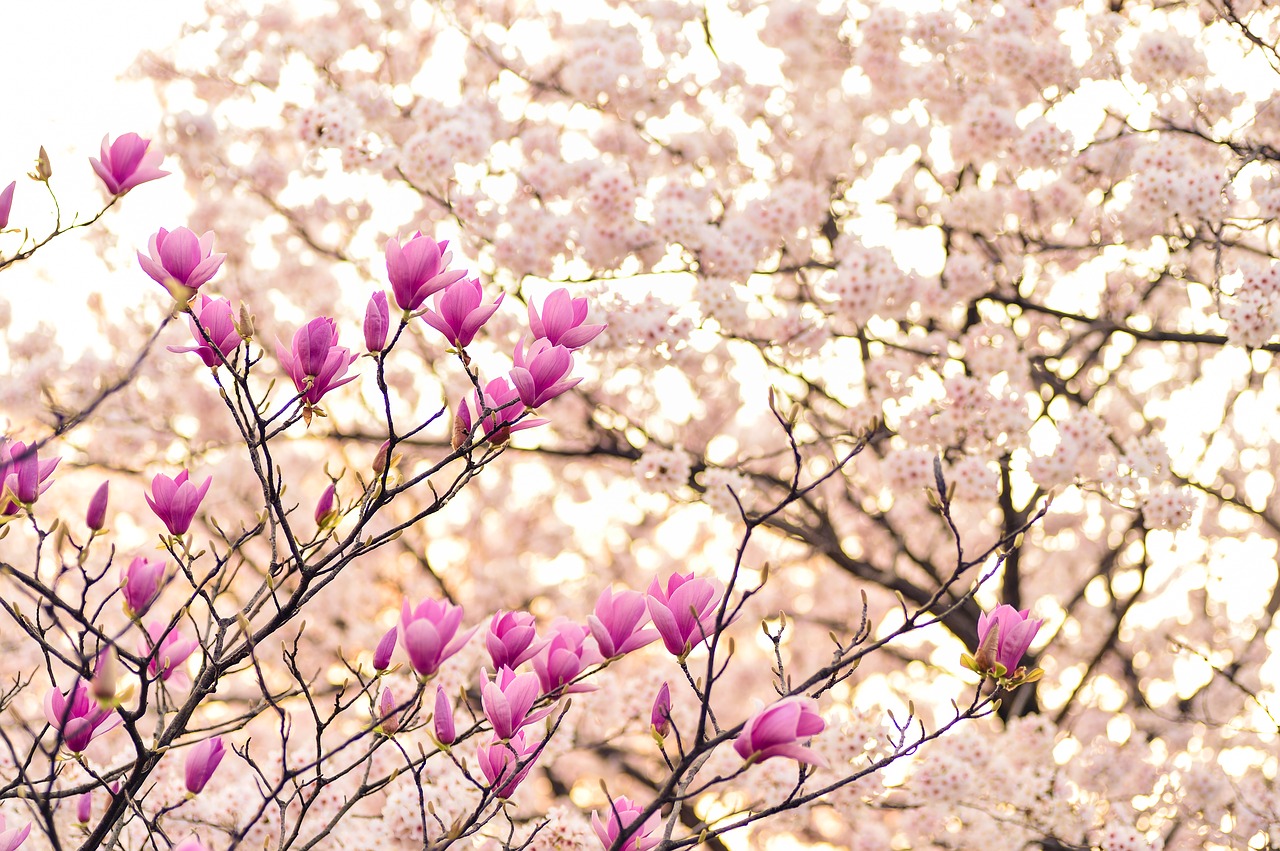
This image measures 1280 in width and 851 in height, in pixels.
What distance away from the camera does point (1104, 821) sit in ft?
14.9

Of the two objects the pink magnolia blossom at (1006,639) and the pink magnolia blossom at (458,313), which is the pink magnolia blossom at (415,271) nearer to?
the pink magnolia blossom at (458,313)

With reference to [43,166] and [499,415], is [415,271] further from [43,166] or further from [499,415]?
[43,166]

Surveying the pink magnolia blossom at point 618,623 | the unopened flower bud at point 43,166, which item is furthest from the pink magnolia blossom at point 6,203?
the pink magnolia blossom at point 618,623

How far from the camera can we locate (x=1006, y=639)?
1.52m

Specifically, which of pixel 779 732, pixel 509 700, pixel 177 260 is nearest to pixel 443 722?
pixel 509 700

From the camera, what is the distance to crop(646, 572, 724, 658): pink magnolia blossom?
4.88 ft

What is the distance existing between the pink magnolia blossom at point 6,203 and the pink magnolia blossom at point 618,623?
119 centimetres

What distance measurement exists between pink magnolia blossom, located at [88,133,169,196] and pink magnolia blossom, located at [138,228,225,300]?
271 millimetres

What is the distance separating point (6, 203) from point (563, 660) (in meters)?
1.23

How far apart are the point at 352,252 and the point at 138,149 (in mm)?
5255

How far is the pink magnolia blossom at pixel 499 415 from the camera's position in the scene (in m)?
1.58

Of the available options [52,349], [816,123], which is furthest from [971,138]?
[52,349]

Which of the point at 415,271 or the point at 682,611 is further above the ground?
the point at 415,271

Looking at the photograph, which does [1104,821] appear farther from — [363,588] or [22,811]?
[363,588]
